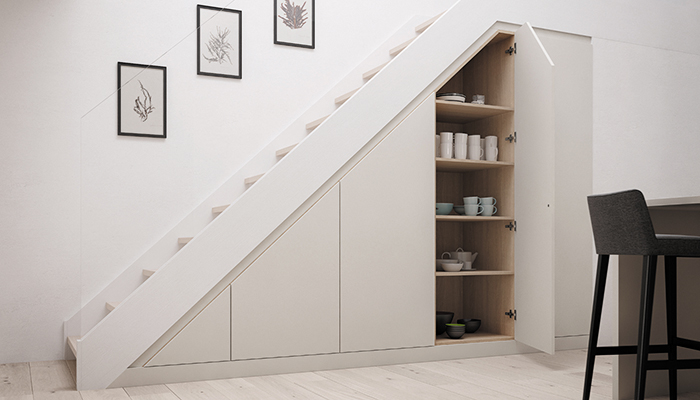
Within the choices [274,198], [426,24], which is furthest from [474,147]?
[274,198]

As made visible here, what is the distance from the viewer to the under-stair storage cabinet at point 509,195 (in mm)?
3352

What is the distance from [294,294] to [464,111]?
1.56m

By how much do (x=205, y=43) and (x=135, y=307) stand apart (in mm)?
1483

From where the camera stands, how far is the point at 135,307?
109 inches

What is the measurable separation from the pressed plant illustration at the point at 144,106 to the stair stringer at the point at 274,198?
2.39ft

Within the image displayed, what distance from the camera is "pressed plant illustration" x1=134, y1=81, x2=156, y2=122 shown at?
3.05 m

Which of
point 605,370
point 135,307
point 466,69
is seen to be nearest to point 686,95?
point 466,69

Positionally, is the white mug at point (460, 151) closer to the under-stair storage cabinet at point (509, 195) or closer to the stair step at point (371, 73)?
the under-stair storage cabinet at point (509, 195)

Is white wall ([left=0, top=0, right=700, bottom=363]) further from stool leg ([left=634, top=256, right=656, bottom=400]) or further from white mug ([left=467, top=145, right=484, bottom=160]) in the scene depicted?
stool leg ([left=634, top=256, right=656, bottom=400])

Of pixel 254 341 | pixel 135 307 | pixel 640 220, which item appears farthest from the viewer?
pixel 254 341

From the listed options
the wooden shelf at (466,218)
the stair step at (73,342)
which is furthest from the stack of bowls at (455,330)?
the stair step at (73,342)

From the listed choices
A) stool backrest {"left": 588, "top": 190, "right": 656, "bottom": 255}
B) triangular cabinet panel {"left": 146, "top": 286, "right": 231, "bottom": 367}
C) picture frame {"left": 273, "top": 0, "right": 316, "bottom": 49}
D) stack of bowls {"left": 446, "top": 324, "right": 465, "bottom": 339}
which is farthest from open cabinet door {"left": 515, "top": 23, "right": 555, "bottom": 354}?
triangular cabinet panel {"left": 146, "top": 286, "right": 231, "bottom": 367}

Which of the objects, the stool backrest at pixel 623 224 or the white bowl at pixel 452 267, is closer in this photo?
the stool backrest at pixel 623 224

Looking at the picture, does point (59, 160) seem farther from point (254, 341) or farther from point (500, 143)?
point (500, 143)
